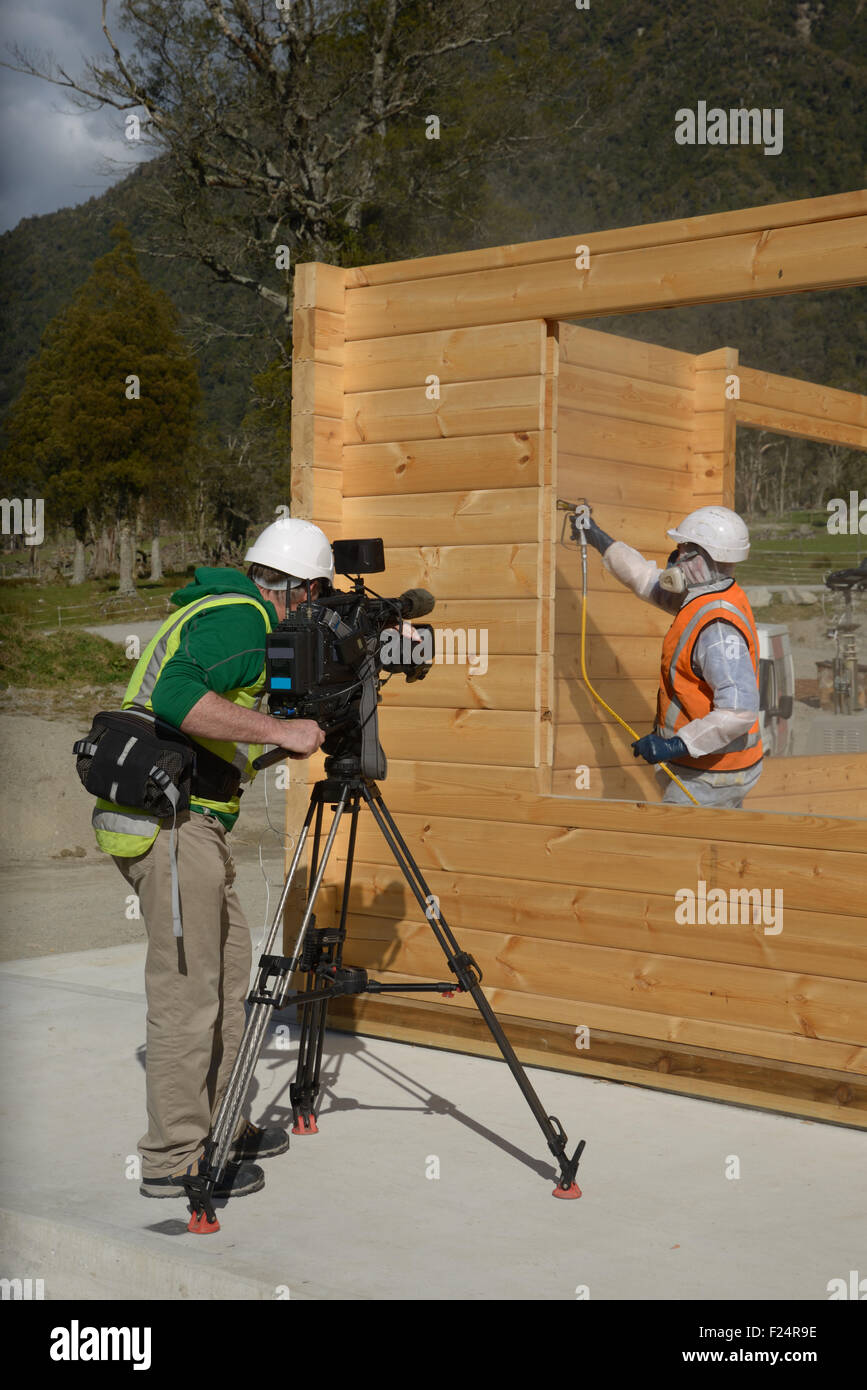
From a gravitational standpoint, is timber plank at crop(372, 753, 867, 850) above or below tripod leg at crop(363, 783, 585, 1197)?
above

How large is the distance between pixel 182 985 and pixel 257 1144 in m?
0.69

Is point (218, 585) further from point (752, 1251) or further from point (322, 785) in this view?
point (752, 1251)

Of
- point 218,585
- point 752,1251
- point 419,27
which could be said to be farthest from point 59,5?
point 419,27

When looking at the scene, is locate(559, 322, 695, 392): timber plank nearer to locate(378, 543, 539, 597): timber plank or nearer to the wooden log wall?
the wooden log wall

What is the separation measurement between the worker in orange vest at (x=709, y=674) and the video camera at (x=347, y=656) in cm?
138

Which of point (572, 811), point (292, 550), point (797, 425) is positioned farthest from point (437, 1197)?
point (797, 425)

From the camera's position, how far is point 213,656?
393 centimetres

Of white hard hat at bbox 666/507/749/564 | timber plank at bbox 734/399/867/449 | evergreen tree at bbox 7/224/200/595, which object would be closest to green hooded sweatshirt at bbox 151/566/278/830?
white hard hat at bbox 666/507/749/564

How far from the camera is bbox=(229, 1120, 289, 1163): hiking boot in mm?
4386

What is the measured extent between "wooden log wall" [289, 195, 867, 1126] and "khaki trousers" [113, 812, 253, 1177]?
1669 millimetres

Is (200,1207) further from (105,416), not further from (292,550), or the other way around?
(105,416)

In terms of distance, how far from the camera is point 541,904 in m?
5.48

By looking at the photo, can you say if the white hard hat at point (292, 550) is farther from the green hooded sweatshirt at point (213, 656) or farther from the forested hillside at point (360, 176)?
the forested hillside at point (360, 176)

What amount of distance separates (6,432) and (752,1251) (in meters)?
2.73
